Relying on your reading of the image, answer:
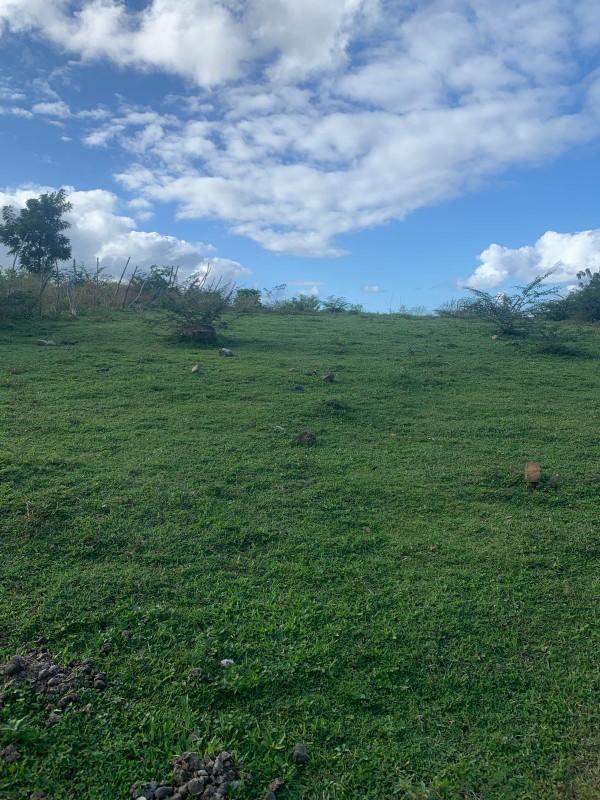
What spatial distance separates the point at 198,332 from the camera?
527 inches

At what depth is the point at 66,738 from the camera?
269 centimetres

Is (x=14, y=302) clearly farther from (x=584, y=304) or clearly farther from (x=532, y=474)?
(x=584, y=304)

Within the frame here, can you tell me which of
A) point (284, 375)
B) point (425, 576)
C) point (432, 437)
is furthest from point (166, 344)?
point (425, 576)

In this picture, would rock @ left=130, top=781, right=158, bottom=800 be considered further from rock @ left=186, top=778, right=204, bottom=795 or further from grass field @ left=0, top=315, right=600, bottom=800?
rock @ left=186, top=778, right=204, bottom=795

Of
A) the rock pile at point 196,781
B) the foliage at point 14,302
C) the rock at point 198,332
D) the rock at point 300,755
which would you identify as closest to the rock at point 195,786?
the rock pile at point 196,781

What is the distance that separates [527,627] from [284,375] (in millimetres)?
7130

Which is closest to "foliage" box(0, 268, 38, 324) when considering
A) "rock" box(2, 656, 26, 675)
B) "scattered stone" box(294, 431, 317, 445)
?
"scattered stone" box(294, 431, 317, 445)

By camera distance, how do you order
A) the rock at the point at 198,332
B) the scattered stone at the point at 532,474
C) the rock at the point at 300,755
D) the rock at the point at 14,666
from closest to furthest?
the rock at the point at 300,755 → the rock at the point at 14,666 → the scattered stone at the point at 532,474 → the rock at the point at 198,332

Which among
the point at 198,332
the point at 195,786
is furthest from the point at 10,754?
the point at 198,332

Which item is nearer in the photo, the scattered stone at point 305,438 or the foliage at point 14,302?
the scattered stone at point 305,438

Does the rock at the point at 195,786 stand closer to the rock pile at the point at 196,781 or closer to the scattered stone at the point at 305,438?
the rock pile at the point at 196,781

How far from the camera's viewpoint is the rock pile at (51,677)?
2.92 metres

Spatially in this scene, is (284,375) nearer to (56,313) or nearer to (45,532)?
(45,532)

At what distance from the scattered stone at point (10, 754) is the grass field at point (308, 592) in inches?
2.1
